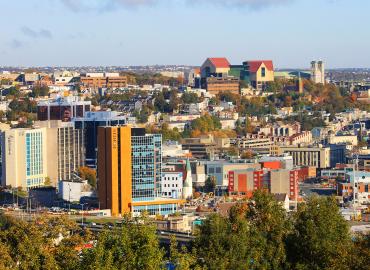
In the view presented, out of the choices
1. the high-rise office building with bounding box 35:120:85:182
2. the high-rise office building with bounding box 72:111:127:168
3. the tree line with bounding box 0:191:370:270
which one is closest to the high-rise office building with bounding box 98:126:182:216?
the high-rise office building with bounding box 35:120:85:182

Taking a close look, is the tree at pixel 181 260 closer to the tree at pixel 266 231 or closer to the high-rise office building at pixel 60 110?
the tree at pixel 266 231

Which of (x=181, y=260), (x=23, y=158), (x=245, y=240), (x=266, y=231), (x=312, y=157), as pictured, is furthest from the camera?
(x=312, y=157)

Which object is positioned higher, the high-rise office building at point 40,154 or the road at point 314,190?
the high-rise office building at point 40,154

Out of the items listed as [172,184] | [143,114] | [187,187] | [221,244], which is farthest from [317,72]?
[221,244]

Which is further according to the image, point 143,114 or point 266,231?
point 143,114

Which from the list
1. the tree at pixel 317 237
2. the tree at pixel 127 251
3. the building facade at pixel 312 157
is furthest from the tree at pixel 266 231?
the building facade at pixel 312 157

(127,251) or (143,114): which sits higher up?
(127,251)

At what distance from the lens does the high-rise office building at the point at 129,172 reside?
21562mm

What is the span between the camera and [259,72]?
50.9 metres

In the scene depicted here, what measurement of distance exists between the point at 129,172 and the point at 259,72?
2958cm

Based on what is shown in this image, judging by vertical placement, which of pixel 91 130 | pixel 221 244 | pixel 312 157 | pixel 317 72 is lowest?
pixel 312 157

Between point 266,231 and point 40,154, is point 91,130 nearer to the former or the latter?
point 40,154

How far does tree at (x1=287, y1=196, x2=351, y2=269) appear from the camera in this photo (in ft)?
40.1

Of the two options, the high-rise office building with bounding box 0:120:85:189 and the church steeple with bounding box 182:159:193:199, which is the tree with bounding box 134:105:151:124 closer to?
the high-rise office building with bounding box 0:120:85:189
